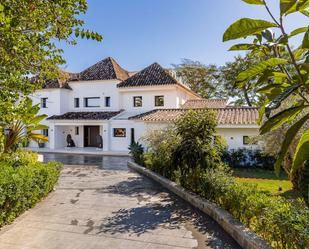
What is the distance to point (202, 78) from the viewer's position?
51.2m

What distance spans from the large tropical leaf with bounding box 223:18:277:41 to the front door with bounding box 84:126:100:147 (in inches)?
1516

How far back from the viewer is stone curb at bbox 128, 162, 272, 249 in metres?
6.29

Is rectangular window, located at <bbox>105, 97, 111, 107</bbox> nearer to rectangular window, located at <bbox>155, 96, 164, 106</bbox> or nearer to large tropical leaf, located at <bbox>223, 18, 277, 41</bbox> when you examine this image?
rectangular window, located at <bbox>155, 96, 164, 106</bbox>

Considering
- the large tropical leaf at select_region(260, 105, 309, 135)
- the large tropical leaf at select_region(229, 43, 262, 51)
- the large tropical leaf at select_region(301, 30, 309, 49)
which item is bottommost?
the large tropical leaf at select_region(260, 105, 309, 135)

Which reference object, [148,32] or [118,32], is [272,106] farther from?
[148,32]

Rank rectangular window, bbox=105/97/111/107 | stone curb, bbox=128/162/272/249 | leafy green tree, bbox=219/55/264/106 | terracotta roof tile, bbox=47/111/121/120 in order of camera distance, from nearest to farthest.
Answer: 1. stone curb, bbox=128/162/272/249
2. terracotta roof tile, bbox=47/111/121/120
3. rectangular window, bbox=105/97/111/107
4. leafy green tree, bbox=219/55/264/106

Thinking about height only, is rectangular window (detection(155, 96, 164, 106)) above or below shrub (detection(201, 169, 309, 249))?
above

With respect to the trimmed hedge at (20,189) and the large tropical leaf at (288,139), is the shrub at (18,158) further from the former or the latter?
the large tropical leaf at (288,139)

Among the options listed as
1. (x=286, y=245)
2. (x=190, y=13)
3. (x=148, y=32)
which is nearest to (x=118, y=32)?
(x=148, y=32)

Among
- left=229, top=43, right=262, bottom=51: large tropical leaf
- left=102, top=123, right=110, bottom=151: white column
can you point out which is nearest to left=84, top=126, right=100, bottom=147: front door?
left=102, top=123, right=110, bottom=151: white column

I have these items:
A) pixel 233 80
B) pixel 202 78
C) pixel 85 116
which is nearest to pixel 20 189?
pixel 85 116

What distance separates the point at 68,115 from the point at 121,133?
7.94 metres

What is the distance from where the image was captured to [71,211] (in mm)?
9914

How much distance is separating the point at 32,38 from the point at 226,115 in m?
23.2
